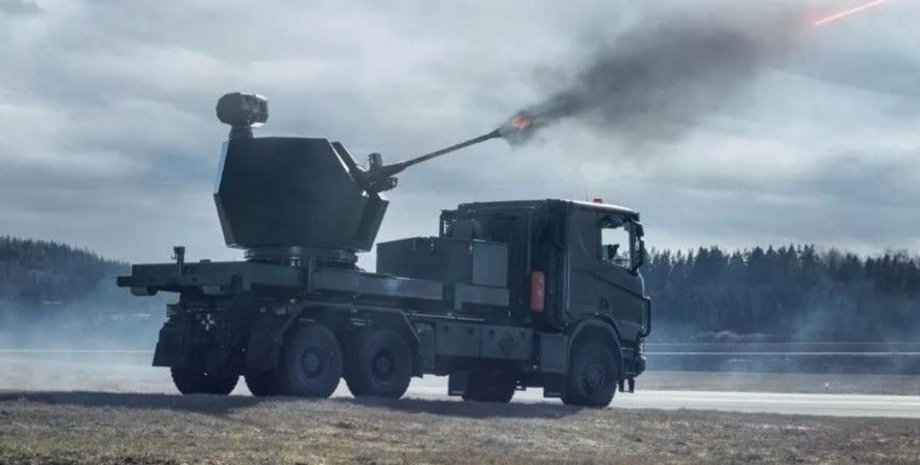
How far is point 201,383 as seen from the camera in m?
26.4

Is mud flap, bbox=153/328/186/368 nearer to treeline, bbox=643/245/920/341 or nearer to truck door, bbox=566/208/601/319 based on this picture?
truck door, bbox=566/208/601/319

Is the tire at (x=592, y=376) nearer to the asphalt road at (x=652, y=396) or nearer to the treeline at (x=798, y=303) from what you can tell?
the asphalt road at (x=652, y=396)

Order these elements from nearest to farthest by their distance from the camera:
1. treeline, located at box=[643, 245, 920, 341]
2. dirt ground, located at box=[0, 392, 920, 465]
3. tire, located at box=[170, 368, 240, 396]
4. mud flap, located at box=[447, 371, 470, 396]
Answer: dirt ground, located at box=[0, 392, 920, 465]
tire, located at box=[170, 368, 240, 396]
mud flap, located at box=[447, 371, 470, 396]
treeline, located at box=[643, 245, 920, 341]

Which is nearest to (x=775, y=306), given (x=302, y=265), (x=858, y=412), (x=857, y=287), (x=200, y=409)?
(x=857, y=287)

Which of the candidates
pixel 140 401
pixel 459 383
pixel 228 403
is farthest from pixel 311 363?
pixel 459 383

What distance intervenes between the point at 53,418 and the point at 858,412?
57.1 ft

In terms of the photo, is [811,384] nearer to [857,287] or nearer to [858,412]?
[858,412]

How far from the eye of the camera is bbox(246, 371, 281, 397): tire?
2492 cm

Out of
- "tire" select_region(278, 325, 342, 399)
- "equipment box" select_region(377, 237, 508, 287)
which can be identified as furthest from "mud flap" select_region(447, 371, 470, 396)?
"tire" select_region(278, 325, 342, 399)

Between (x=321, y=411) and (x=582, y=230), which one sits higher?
(x=582, y=230)

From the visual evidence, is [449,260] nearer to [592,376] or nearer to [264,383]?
[592,376]

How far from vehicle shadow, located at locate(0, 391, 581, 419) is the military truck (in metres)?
1.43

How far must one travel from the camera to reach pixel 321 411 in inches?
845

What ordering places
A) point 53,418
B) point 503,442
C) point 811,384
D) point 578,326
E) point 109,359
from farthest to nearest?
point 109,359, point 811,384, point 578,326, point 503,442, point 53,418
